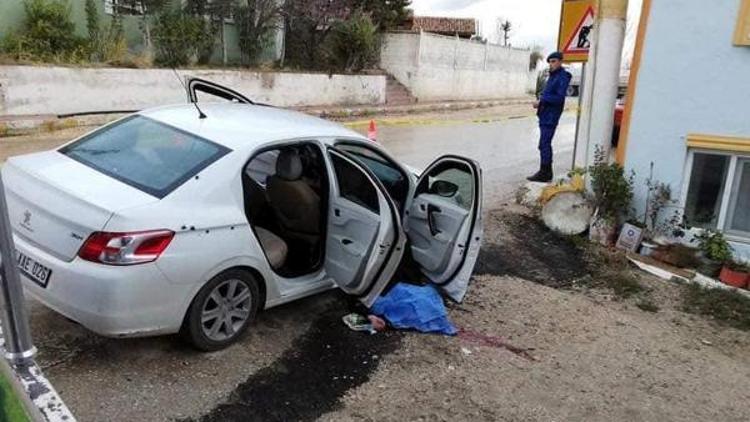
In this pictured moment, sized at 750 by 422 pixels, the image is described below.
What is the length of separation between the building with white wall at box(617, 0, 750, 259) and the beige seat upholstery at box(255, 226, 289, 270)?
13.6 feet

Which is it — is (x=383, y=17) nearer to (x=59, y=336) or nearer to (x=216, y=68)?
(x=216, y=68)

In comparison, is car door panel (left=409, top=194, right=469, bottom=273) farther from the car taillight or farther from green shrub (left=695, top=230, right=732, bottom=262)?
green shrub (left=695, top=230, right=732, bottom=262)

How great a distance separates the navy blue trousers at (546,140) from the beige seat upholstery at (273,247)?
5.66m

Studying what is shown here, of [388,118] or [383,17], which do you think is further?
[383,17]

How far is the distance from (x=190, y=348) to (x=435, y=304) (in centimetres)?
173

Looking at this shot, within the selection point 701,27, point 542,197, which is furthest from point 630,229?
point 701,27

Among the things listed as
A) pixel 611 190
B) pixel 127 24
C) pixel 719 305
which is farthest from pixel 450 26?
pixel 719 305

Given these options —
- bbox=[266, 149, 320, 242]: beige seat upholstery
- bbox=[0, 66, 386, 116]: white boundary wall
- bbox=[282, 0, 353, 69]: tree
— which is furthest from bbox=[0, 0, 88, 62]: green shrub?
bbox=[266, 149, 320, 242]: beige seat upholstery

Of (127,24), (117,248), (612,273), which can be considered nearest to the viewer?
(117,248)

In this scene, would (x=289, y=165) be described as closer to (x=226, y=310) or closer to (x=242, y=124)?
(x=242, y=124)

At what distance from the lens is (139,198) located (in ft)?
11.5

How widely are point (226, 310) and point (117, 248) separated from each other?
85 cm

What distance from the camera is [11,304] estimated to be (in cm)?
212


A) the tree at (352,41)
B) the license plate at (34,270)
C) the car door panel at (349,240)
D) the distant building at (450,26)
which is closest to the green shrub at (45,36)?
the tree at (352,41)
